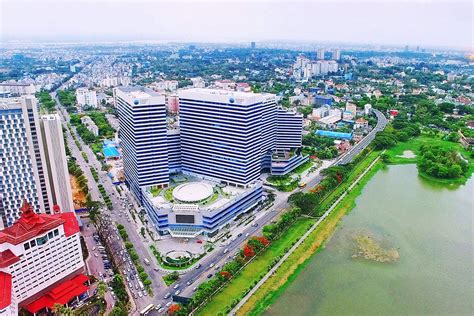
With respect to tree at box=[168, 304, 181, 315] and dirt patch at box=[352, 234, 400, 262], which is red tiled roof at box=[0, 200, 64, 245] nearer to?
tree at box=[168, 304, 181, 315]

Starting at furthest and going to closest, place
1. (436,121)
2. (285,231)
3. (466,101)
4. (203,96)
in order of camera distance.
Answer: (466,101) < (436,121) < (203,96) < (285,231)

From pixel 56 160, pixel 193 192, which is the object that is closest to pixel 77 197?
pixel 56 160

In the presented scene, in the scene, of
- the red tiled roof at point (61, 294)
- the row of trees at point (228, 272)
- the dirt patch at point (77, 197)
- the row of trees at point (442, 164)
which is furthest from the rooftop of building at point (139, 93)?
the row of trees at point (442, 164)

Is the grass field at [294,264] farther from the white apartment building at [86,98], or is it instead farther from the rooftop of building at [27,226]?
the white apartment building at [86,98]

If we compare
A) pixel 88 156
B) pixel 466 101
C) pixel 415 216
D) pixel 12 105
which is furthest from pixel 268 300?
pixel 466 101

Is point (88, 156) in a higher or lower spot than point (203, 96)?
lower

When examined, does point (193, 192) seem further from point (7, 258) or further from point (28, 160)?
point (7, 258)

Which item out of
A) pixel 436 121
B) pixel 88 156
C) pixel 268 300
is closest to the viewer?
pixel 268 300

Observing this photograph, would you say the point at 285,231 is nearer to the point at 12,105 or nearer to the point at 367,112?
the point at 12,105
